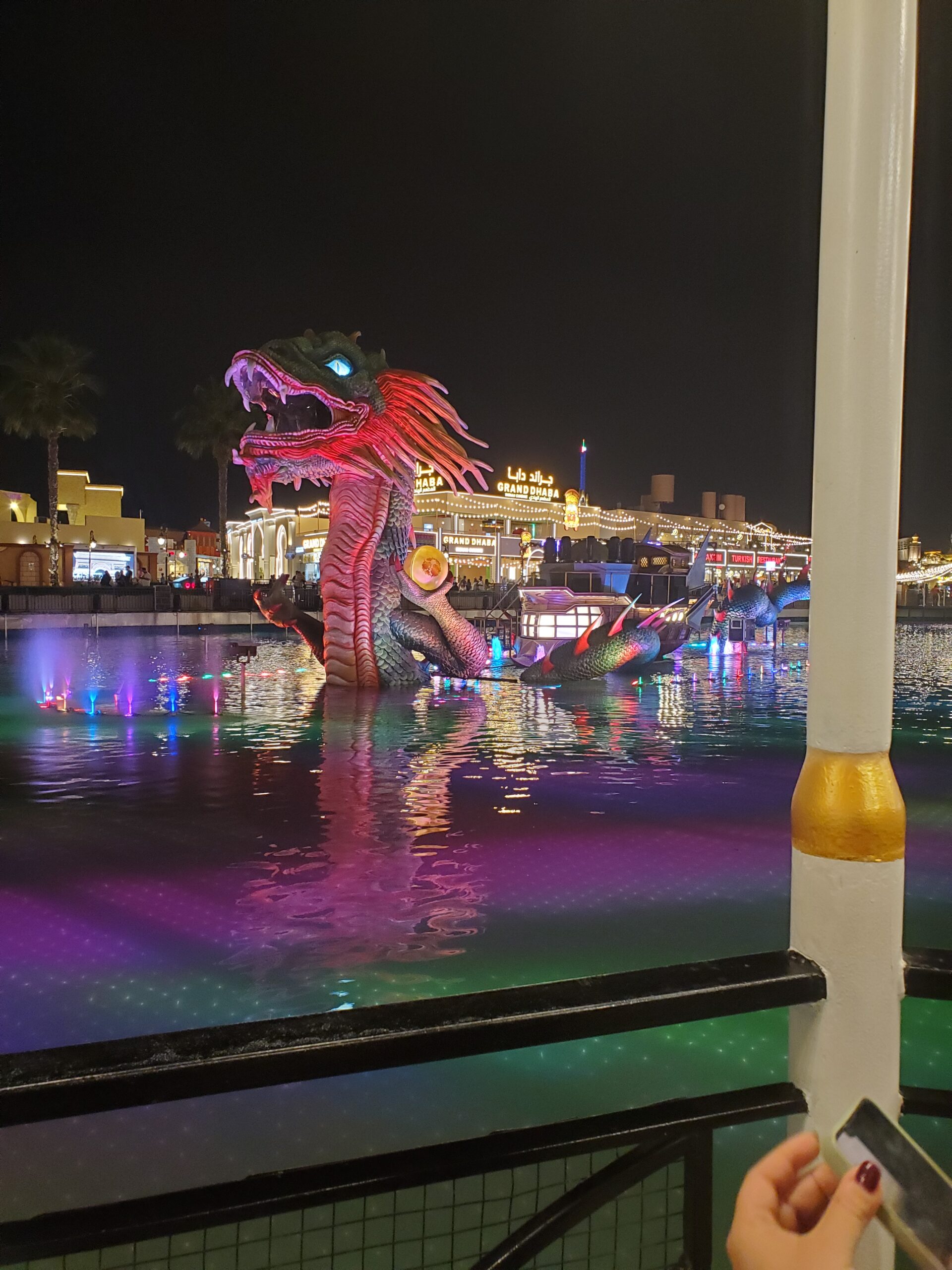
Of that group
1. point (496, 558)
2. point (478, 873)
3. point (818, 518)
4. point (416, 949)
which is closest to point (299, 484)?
point (478, 873)

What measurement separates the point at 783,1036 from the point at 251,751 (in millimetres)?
6372

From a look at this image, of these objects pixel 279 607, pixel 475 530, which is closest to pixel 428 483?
pixel 475 530

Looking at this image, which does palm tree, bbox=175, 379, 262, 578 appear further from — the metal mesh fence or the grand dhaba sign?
the metal mesh fence

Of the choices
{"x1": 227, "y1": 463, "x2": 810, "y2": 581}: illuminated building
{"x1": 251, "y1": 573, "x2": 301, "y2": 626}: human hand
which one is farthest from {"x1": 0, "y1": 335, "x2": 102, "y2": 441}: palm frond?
{"x1": 251, "y1": 573, "x2": 301, "y2": 626}: human hand

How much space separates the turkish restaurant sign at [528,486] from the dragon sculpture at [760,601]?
144 feet

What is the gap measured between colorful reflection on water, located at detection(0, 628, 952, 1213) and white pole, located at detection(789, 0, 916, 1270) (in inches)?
61.9

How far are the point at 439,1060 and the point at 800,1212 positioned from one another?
553 mm

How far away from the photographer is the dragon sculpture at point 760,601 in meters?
24.7

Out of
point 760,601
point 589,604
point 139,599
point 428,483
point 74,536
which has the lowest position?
point 589,604

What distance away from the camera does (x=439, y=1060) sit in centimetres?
143

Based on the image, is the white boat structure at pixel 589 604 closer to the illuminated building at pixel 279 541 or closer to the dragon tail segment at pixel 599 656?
the dragon tail segment at pixel 599 656

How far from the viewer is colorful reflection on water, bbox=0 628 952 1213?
300 cm

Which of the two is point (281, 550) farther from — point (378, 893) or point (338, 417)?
point (378, 893)

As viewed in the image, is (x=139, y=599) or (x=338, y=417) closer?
(x=338, y=417)
